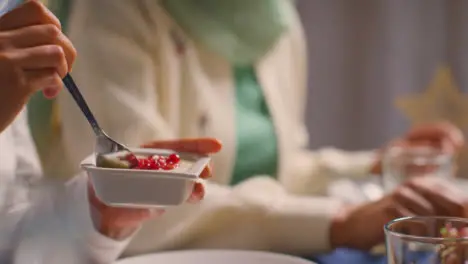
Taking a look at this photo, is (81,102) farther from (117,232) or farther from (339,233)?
(339,233)

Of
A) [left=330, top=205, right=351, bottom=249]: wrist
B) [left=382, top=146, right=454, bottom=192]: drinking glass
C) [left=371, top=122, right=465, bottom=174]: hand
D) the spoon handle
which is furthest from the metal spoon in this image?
[left=371, top=122, right=465, bottom=174]: hand

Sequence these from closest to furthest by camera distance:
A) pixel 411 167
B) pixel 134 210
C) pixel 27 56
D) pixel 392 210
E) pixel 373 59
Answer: pixel 27 56 < pixel 134 210 < pixel 392 210 < pixel 411 167 < pixel 373 59

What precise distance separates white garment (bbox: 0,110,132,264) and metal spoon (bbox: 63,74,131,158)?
52 millimetres

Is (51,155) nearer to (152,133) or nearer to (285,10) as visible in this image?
(152,133)

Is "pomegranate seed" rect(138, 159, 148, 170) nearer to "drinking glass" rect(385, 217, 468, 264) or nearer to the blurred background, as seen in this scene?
"drinking glass" rect(385, 217, 468, 264)

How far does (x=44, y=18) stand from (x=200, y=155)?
0.14m

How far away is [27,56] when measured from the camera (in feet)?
1.23

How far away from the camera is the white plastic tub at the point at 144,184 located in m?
0.41

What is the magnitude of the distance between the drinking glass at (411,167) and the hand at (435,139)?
0.16m

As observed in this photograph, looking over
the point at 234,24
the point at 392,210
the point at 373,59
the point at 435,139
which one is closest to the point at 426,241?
the point at 392,210

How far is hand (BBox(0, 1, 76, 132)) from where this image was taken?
14.7 inches

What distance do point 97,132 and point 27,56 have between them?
0.10 metres

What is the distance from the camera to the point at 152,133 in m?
0.69

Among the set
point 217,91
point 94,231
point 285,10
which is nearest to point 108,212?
point 94,231
